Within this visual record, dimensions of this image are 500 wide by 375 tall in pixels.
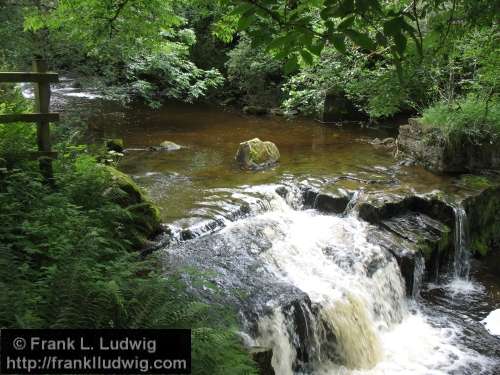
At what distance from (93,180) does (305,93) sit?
19.7 feet

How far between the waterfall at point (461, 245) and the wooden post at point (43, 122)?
6965mm

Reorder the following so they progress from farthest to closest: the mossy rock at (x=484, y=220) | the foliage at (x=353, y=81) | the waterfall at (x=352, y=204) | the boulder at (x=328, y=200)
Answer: the mossy rock at (x=484, y=220) < the boulder at (x=328, y=200) < the waterfall at (x=352, y=204) < the foliage at (x=353, y=81)

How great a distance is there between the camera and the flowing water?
6.12m

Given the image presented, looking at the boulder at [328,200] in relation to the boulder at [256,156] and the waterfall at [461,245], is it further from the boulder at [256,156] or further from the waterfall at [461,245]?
the waterfall at [461,245]

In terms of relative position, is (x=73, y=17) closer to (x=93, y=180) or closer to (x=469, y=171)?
(x=93, y=180)

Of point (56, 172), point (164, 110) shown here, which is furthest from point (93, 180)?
point (164, 110)

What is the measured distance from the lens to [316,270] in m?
7.18

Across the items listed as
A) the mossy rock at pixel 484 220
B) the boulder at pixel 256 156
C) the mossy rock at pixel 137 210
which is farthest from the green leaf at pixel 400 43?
the boulder at pixel 256 156

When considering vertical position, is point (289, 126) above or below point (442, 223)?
above

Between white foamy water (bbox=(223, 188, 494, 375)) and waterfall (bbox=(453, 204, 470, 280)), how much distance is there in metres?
0.53

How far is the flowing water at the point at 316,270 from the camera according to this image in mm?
6121

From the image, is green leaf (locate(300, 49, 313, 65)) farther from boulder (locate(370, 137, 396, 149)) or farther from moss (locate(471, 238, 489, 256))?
boulder (locate(370, 137, 396, 149))

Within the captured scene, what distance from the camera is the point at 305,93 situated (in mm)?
10680


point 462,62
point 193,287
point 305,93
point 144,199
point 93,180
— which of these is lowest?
point 193,287
